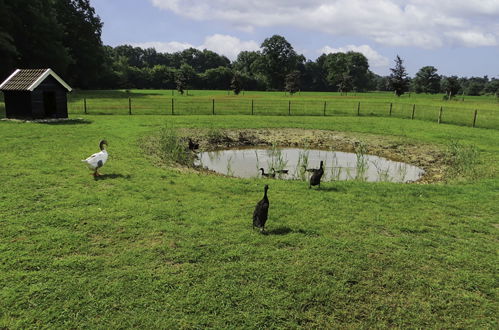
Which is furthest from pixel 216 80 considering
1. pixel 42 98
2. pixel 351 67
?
pixel 42 98

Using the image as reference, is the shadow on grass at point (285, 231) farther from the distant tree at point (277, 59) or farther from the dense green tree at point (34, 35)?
the distant tree at point (277, 59)

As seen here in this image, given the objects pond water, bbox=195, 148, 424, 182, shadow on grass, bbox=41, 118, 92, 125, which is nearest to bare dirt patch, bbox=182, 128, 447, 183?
pond water, bbox=195, 148, 424, 182

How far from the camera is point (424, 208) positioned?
29.0ft

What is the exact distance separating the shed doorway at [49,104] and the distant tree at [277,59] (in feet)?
287

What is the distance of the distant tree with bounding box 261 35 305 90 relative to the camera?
350 feet

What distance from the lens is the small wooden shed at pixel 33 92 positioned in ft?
→ 63.8

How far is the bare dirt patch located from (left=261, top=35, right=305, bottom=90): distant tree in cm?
8634

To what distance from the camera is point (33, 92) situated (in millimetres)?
19516

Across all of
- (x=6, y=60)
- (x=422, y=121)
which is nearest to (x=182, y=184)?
(x=422, y=121)

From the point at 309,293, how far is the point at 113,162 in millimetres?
9043

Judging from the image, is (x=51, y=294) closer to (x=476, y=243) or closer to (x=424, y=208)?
(x=476, y=243)

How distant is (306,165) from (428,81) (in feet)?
357

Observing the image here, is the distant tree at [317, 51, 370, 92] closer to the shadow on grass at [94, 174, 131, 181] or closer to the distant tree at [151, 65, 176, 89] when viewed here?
the distant tree at [151, 65, 176, 89]

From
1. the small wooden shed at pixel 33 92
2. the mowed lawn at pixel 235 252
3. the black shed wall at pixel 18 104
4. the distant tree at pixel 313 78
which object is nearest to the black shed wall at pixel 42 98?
the small wooden shed at pixel 33 92
